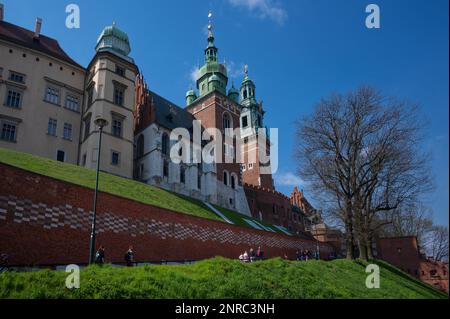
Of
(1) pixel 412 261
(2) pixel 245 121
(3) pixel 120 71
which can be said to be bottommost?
(1) pixel 412 261

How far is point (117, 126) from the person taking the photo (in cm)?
3847

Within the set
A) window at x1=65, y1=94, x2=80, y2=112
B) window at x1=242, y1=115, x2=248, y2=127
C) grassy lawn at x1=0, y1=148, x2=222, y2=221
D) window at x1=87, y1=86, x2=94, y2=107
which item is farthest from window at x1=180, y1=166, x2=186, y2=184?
window at x1=242, y1=115, x2=248, y2=127

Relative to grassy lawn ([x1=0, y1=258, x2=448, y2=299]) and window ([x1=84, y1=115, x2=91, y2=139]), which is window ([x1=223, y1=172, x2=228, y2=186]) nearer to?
window ([x1=84, y1=115, x2=91, y2=139])

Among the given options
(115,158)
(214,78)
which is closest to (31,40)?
(115,158)

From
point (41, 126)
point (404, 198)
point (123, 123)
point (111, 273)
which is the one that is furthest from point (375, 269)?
point (41, 126)

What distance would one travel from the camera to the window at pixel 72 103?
125 feet

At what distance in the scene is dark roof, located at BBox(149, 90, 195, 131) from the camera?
46.7m

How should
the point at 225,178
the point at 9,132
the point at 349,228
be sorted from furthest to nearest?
the point at 225,178
the point at 9,132
the point at 349,228

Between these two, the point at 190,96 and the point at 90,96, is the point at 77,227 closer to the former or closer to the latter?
the point at 90,96

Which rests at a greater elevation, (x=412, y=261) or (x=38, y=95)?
(x=38, y=95)

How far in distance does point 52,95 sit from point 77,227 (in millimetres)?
23852

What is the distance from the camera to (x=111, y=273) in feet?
36.0

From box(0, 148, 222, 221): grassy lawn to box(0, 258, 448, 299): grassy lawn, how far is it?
10.6 meters

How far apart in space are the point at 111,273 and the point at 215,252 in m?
15.3
